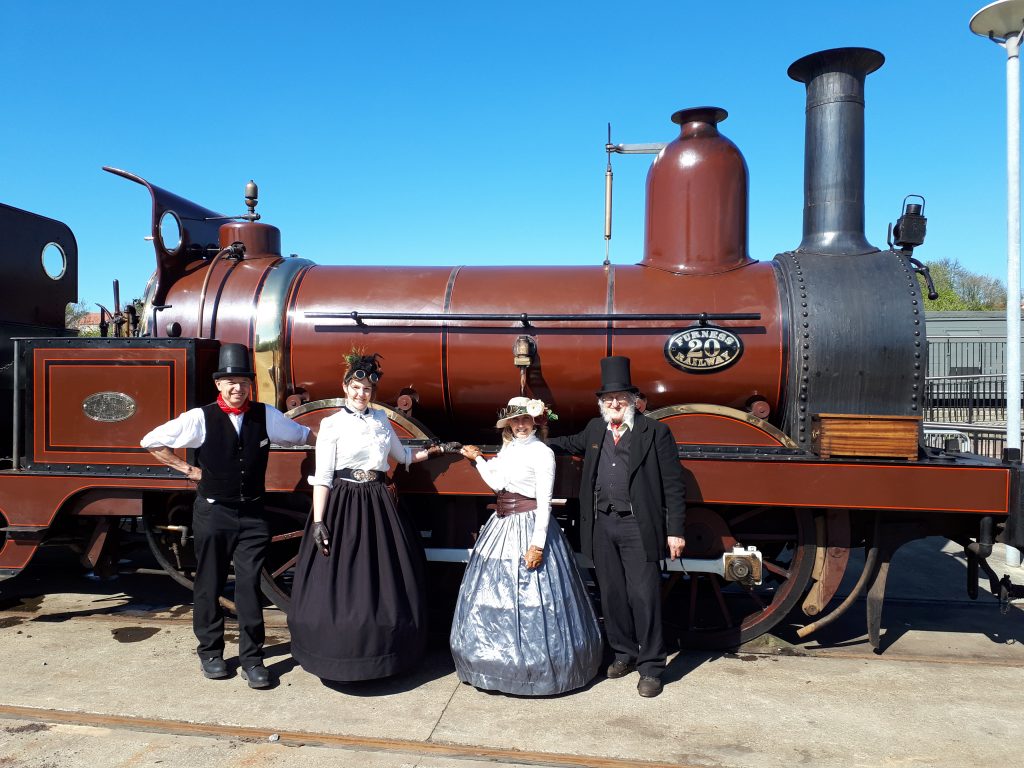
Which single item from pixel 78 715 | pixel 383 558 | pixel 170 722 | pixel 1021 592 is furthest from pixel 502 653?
pixel 1021 592

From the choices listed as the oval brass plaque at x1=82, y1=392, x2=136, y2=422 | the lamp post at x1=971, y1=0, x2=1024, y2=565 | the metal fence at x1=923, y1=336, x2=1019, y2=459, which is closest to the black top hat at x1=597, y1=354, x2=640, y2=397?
the metal fence at x1=923, y1=336, x2=1019, y2=459

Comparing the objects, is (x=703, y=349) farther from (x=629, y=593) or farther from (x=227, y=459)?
(x=227, y=459)

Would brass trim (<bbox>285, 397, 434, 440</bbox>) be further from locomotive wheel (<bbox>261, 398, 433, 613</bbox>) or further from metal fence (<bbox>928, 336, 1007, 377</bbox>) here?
metal fence (<bbox>928, 336, 1007, 377</bbox>)

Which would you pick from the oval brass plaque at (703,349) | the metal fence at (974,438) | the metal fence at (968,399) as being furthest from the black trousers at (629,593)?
the metal fence at (974,438)

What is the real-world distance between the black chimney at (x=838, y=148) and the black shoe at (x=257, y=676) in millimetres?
4052

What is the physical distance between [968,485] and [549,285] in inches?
104

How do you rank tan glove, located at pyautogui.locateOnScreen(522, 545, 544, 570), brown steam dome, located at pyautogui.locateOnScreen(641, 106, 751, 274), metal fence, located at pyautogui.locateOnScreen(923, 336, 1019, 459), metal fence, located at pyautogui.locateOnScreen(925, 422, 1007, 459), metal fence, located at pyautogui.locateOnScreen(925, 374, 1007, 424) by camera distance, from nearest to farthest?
tan glove, located at pyautogui.locateOnScreen(522, 545, 544, 570) → brown steam dome, located at pyautogui.locateOnScreen(641, 106, 751, 274) → metal fence, located at pyautogui.locateOnScreen(925, 422, 1007, 459) → metal fence, located at pyautogui.locateOnScreen(923, 336, 1019, 459) → metal fence, located at pyautogui.locateOnScreen(925, 374, 1007, 424)

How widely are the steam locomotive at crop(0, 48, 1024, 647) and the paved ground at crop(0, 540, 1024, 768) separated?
1.41 feet

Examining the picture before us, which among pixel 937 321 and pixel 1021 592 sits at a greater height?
pixel 937 321

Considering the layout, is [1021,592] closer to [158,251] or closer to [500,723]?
[500,723]

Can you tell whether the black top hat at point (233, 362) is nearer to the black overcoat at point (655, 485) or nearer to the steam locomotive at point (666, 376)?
the steam locomotive at point (666, 376)

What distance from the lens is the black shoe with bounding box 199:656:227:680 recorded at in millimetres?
3959

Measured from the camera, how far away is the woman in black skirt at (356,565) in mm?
3729

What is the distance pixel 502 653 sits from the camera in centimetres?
371
